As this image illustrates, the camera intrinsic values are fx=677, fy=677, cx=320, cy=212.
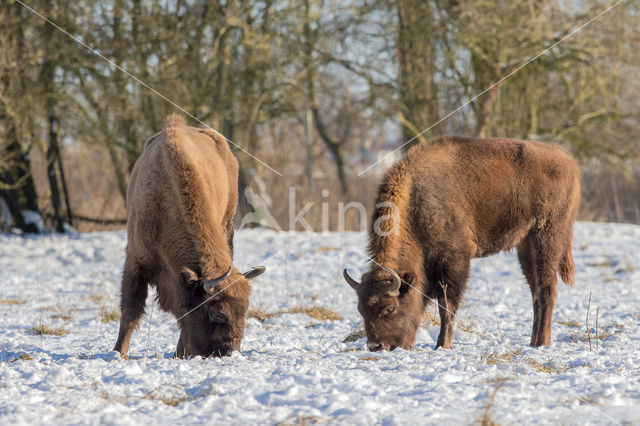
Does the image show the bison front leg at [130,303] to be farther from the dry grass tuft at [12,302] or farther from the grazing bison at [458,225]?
the dry grass tuft at [12,302]

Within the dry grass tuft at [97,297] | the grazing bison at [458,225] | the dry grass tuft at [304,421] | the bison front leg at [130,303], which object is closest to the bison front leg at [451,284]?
the grazing bison at [458,225]

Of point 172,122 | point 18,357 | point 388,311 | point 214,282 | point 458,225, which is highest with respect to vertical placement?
point 172,122

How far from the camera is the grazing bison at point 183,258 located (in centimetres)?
520

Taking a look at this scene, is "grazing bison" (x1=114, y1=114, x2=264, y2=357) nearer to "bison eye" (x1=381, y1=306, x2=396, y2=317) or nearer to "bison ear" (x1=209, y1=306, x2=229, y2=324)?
"bison ear" (x1=209, y1=306, x2=229, y2=324)

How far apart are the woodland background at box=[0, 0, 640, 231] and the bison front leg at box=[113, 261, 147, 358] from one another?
9475mm

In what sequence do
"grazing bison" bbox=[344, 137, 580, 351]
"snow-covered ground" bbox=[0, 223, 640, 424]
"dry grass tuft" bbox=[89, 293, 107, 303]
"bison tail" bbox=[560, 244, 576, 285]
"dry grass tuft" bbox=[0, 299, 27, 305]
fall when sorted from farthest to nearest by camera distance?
"dry grass tuft" bbox=[89, 293, 107, 303], "dry grass tuft" bbox=[0, 299, 27, 305], "bison tail" bbox=[560, 244, 576, 285], "grazing bison" bbox=[344, 137, 580, 351], "snow-covered ground" bbox=[0, 223, 640, 424]

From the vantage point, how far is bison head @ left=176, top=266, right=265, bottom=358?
5.16 m

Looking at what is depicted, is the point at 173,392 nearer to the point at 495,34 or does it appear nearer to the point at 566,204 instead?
the point at 566,204

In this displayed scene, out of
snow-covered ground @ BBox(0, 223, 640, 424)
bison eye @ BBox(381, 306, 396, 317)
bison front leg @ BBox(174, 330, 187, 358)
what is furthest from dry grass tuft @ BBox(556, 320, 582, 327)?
bison front leg @ BBox(174, 330, 187, 358)

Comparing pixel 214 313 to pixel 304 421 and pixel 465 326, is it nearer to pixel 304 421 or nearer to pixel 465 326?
pixel 304 421

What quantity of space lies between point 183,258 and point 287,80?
1234 cm

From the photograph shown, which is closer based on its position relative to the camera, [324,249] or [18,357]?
[18,357]

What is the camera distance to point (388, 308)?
5996 mm

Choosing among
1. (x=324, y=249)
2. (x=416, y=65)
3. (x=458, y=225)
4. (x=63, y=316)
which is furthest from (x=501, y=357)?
(x=416, y=65)
